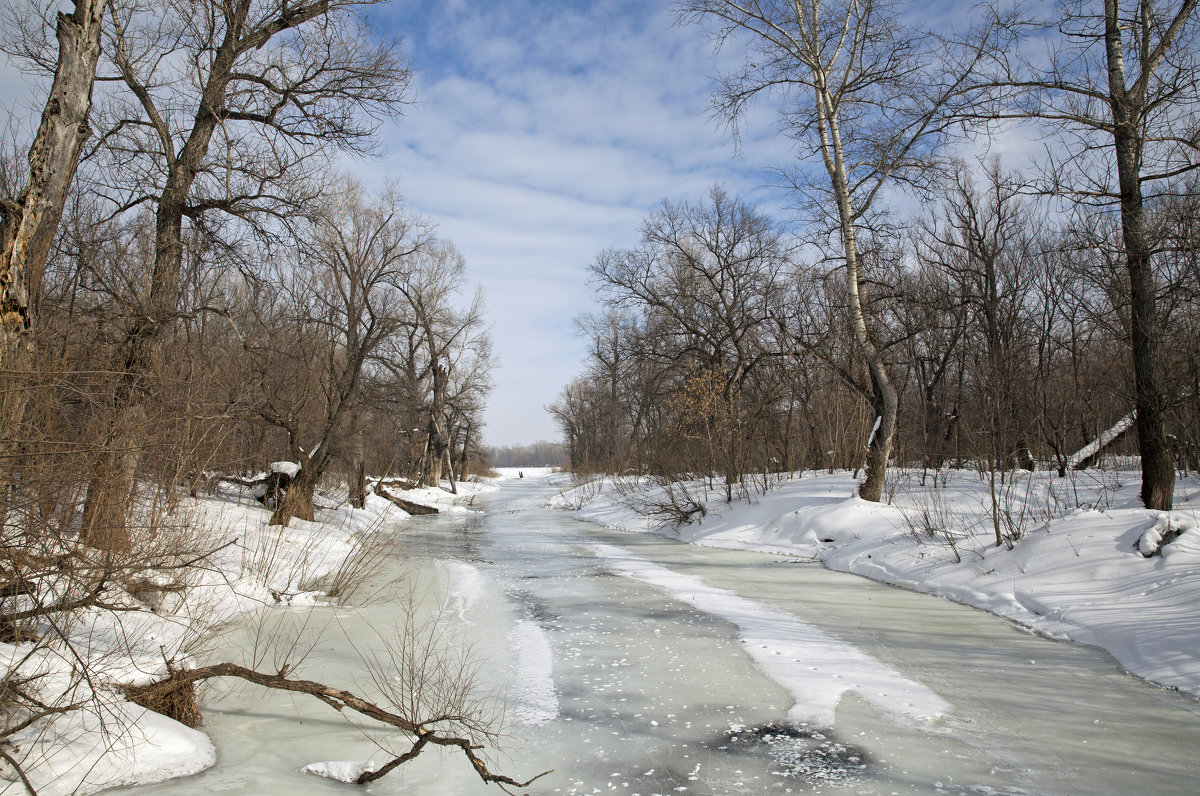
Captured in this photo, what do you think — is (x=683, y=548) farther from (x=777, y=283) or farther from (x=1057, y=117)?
(x=777, y=283)

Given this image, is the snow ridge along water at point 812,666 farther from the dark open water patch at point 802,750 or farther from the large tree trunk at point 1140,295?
the large tree trunk at point 1140,295

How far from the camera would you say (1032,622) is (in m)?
7.20

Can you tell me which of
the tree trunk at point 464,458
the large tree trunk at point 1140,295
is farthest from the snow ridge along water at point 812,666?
the tree trunk at point 464,458

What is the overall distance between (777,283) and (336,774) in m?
23.2

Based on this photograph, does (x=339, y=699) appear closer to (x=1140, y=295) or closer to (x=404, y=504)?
(x=1140, y=295)

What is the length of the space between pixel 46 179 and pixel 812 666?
709 centimetres

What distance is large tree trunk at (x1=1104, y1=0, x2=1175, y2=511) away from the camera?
820 cm

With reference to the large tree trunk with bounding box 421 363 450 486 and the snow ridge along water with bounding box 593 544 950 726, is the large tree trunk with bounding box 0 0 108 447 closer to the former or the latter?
the snow ridge along water with bounding box 593 544 950 726

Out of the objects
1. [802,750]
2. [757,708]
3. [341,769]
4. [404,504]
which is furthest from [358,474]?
[802,750]

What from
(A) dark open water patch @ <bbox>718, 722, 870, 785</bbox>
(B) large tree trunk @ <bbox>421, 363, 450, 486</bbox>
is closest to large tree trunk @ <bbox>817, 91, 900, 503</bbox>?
(A) dark open water patch @ <bbox>718, 722, 870, 785</bbox>

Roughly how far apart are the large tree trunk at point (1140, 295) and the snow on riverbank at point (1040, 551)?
1.91ft

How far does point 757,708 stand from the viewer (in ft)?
16.8

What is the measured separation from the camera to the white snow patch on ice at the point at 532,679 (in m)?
5.09

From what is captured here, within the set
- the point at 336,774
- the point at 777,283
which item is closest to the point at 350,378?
the point at 336,774
